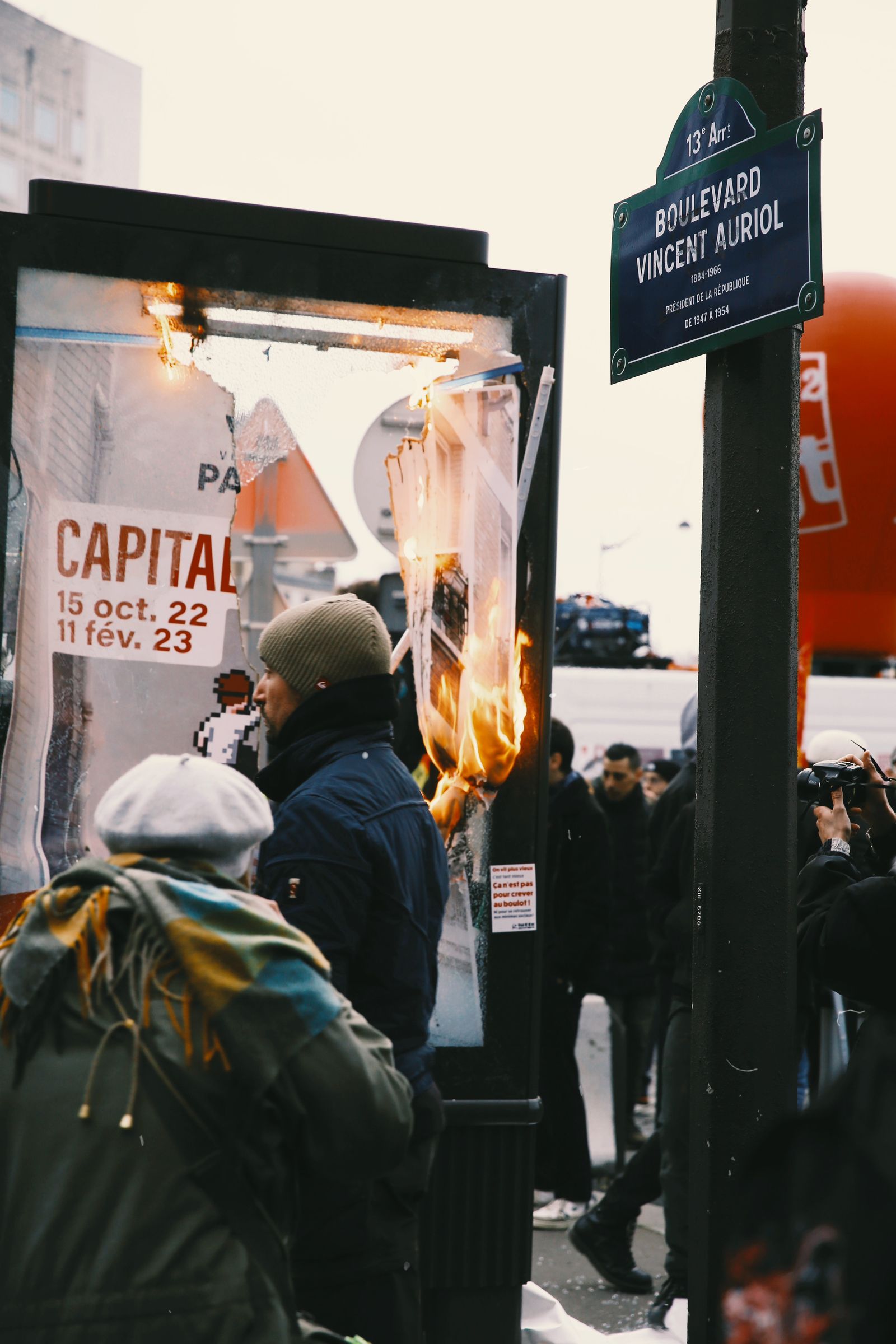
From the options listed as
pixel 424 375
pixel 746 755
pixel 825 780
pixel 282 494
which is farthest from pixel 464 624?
pixel 746 755

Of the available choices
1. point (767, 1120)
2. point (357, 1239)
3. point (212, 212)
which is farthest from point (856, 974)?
point (212, 212)

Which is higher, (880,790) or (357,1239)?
(880,790)

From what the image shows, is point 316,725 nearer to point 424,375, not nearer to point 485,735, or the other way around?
point 485,735

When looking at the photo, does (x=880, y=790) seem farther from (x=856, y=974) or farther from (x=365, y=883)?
(x=365, y=883)

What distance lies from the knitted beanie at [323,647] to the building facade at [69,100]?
6.64 m

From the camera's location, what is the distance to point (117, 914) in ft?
5.67

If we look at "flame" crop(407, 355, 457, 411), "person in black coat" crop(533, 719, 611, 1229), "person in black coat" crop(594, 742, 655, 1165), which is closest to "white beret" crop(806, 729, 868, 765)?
"flame" crop(407, 355, 457, 411)

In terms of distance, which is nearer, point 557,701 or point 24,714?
point 24,714

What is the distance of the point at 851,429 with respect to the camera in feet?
22.1

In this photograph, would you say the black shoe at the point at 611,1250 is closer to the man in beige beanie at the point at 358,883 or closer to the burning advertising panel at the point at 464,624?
the burning advertising panel at the point at 464,624

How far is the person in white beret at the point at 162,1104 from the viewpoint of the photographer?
1641mm

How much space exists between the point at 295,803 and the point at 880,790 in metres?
1.47

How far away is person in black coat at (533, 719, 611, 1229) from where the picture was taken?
547 centimetres

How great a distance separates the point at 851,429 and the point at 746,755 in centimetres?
446
